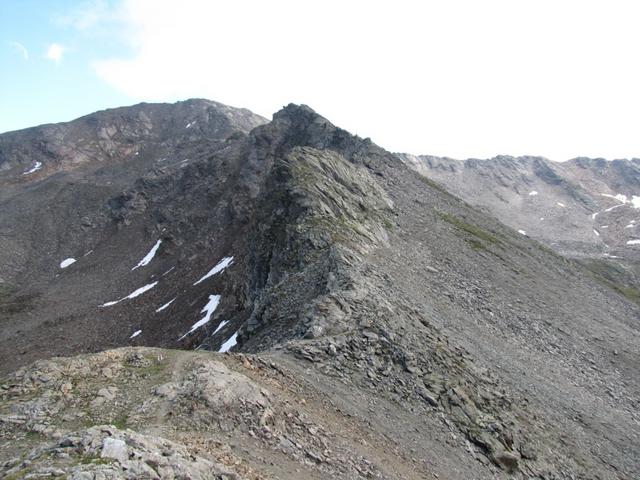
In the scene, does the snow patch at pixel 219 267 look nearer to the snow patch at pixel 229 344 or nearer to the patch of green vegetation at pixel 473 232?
the snow patch at pixel 229 344

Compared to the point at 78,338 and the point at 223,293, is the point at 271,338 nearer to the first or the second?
the point at 223,293

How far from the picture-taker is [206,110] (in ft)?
521

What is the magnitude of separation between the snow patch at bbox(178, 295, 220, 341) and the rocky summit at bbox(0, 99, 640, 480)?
37 centimetres

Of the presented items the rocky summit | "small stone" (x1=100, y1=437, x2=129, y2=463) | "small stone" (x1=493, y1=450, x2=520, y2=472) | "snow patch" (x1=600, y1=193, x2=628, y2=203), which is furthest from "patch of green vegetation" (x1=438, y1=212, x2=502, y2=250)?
"snow patch" (x1=600, y1=193, x2=628, y2=203)

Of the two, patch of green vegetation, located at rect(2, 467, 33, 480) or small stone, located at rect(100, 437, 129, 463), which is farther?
small stone, located at rect(100, 437, 129, 463)

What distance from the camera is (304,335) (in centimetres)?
2256

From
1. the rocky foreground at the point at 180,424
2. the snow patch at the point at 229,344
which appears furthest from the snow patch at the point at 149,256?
the rocky foreground at the point at 180,424

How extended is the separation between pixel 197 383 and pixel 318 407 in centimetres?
490

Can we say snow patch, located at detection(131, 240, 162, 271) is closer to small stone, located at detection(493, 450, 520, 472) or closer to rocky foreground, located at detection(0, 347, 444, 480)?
rocky foreground, located at detection(0, 347, 444, 480)

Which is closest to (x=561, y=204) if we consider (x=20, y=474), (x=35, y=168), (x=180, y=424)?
(x=35, y=168)

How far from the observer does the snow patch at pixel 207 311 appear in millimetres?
46688

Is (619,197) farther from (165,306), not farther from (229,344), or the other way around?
(229,344)

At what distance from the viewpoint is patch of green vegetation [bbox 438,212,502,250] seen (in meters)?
53.1

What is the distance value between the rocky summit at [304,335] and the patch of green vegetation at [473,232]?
469mm
